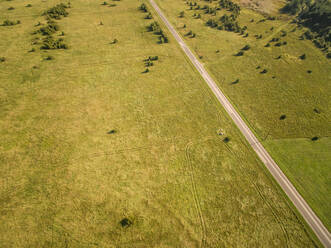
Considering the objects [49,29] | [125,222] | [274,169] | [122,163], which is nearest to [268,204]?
[274,169]

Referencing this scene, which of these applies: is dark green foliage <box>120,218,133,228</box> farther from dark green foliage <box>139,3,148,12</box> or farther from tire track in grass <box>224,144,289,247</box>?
dark green foliage <box>139,3,148,12</box>

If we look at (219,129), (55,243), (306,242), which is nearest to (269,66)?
(219,129)

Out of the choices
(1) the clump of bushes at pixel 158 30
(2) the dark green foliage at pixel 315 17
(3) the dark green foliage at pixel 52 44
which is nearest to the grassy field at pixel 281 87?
(2) the dark green foliage at pixel 315 17

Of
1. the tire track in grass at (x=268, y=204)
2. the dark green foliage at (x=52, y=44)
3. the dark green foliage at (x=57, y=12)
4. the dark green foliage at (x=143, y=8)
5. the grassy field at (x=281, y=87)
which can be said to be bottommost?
the tire track in grass at (x=268, y=204)

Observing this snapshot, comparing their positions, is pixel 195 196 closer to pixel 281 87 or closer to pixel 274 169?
pixel 274 169

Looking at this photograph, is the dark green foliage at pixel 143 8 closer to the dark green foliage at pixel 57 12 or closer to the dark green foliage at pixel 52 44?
the dark green foliage at pixel 57 12

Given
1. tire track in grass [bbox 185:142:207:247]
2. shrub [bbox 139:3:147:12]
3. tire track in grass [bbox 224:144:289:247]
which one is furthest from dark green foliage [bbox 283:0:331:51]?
tire track in grass [bbox 185:142:207:247]
